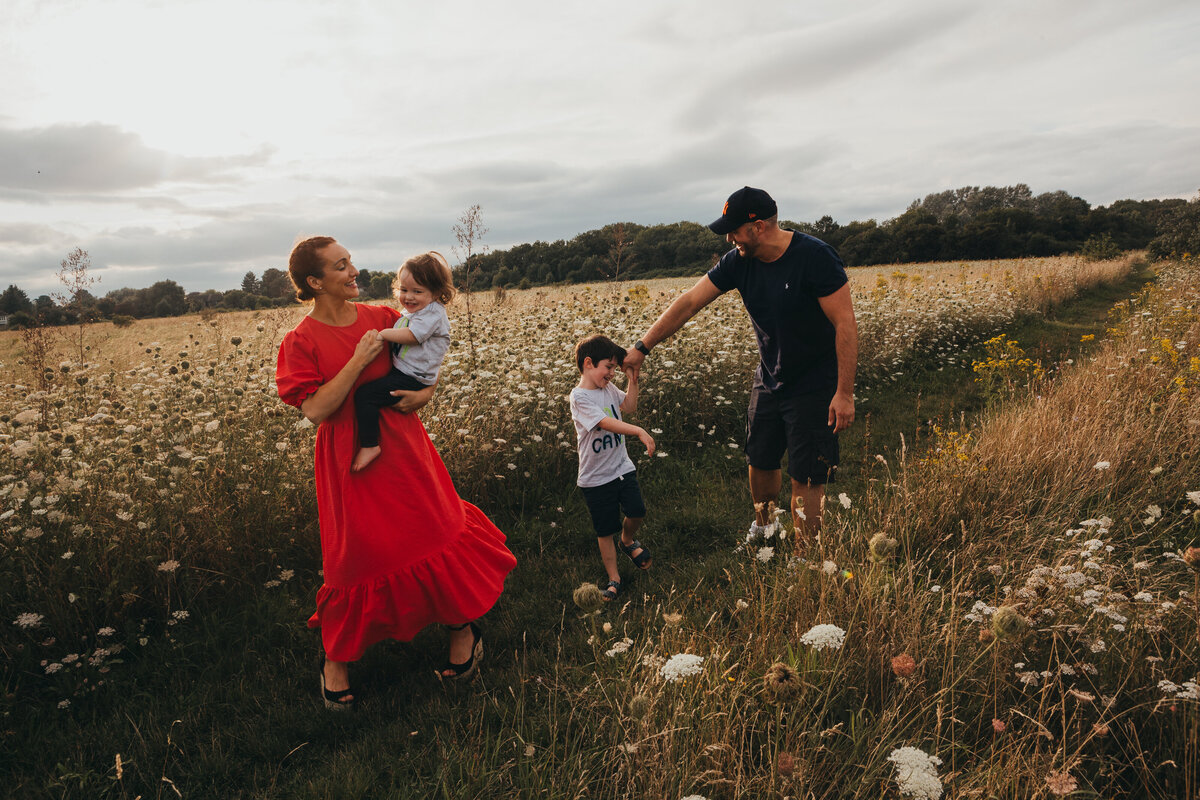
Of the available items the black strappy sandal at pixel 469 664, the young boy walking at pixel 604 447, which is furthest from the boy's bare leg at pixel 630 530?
the black strappy sandal at pixel 469 664

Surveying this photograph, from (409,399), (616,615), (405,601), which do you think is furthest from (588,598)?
(616,615)

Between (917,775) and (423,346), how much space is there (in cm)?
249

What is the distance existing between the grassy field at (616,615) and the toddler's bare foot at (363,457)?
1.15 meters

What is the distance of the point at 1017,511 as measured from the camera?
3816 millimetres

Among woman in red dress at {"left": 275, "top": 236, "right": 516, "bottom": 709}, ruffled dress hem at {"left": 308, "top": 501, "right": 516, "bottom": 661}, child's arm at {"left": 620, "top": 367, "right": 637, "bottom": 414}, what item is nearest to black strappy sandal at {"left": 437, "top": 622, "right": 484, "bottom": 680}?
woman in red dress at {"left": 275, "top": 236, "right": 516, "bottom": 709}

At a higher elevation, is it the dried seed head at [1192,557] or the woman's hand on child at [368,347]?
the woman's hand on child at [368,347]

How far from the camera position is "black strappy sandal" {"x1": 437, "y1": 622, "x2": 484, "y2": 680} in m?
2.96

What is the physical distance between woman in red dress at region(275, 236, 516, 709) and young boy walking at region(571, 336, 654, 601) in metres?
0.98

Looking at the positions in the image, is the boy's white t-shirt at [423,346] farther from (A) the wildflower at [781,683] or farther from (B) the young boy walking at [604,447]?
(A) the wildflower at [781,683]

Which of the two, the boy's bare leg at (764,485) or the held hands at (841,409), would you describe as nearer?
the held hands at (841,409)

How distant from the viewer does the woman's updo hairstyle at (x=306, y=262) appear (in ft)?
9.00

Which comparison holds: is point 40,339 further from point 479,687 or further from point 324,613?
point 479,687

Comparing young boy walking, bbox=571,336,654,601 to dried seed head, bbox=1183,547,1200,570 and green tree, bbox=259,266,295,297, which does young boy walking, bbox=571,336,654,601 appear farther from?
dried seed head, bbox=1183,547,1200,570

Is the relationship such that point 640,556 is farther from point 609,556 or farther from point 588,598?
point 588,598
